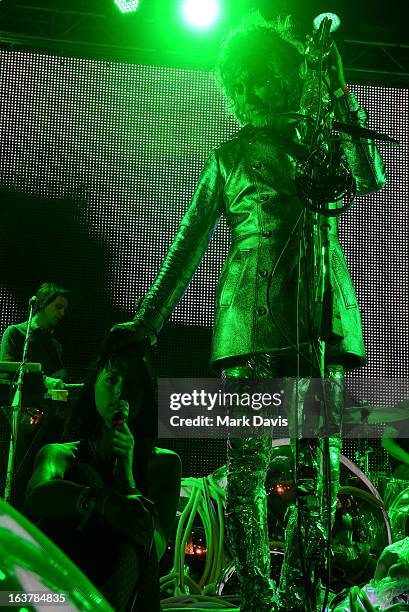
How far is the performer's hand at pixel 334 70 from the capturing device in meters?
2.07

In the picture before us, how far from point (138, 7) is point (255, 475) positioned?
334 cm

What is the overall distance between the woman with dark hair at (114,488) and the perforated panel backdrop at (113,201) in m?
2.30

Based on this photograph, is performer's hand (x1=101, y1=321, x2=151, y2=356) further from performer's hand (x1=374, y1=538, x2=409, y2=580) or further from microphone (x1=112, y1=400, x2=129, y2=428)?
performer's hand (x1=374, y1=538, x2=409, y2=580)

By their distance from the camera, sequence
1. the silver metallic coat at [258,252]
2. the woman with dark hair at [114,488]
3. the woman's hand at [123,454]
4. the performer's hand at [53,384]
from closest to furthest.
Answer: the woman with dark hair at [114,488], the woman's hand at [123,454], the silver metallic coat at [258,252], the performer's hand at [53,384]

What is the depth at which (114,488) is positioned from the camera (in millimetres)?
1794

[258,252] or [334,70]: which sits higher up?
[334,70]

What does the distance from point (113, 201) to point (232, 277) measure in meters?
2.20

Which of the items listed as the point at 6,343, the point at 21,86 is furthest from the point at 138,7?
the point at 6,343

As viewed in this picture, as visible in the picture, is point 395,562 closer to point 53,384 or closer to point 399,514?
point 399,514

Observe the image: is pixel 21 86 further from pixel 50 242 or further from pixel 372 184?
pixel 372 184

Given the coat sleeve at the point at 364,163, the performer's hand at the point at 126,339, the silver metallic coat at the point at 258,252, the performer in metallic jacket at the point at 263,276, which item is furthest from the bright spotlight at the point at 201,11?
the performer's hand at the point at 126,339

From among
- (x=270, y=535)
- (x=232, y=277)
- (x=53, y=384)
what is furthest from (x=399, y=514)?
(x=232, y=277)

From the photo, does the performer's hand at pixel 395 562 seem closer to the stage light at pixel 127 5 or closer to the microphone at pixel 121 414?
the microphone at pixel 121 414

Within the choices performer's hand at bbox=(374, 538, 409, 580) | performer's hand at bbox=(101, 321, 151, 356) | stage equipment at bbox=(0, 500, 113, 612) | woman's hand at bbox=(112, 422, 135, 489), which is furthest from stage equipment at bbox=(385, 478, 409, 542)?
stage equipment at bbox=(0, 500, 113, 612)
